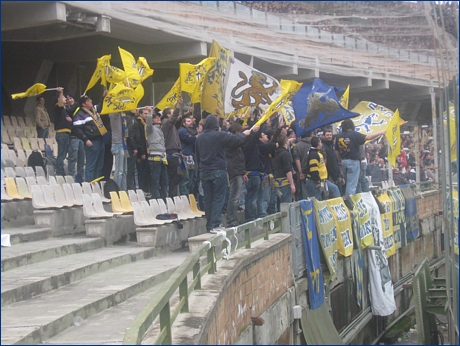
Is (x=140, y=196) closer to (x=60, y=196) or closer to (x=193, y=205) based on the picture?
(x=193, y=205)

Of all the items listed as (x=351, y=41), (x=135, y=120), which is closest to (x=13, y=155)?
(x=135, y=120)

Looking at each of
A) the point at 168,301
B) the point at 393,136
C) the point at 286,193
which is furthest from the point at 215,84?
the point at 393,136

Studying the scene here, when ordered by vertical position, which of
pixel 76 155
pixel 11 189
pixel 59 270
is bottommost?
pixel 59 270

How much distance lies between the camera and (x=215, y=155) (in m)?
10.3

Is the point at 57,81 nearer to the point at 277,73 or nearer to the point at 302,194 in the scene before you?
the point at 277,73

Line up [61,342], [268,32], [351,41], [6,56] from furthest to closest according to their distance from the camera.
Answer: [6,56], [268,32], [351,41], [61,342]

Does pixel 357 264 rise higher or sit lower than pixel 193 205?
lower

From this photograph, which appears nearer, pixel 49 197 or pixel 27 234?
pixel 27 234

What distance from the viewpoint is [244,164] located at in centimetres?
1114

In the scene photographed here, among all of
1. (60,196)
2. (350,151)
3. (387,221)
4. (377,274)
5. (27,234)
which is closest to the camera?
(27,234)

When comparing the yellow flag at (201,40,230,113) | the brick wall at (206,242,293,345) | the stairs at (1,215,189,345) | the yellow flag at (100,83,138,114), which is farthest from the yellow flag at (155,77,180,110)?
the brick wall at (206,242,293,345)

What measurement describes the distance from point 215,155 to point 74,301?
373 cm

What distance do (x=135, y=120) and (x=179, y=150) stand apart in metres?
0.83

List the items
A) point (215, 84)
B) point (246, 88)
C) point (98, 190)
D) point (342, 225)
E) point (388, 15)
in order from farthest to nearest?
point (342, 225) → point (98, 190) → point (246, 88) → point (215, 84) → point (388, 15)
